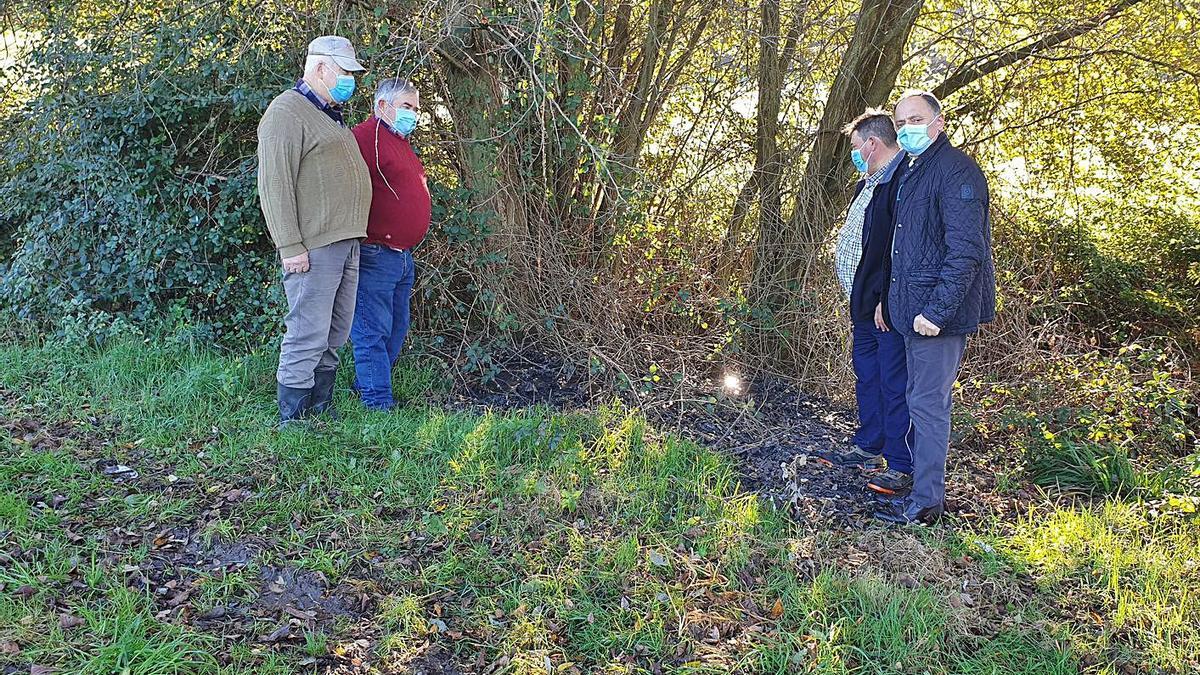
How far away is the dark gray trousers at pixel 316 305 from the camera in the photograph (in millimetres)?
4559

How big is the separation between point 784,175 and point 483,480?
317cm

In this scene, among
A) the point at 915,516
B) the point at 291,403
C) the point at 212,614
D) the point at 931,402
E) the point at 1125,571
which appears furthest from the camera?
the point at 291,403

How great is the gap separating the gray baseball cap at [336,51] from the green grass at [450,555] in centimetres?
188

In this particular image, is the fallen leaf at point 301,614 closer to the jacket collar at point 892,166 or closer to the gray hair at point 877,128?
the jacket collar at point 892,166

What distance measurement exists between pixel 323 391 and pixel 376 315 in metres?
0.52

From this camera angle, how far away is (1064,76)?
5.93 m

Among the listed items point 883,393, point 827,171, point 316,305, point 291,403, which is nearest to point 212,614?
point 291,403

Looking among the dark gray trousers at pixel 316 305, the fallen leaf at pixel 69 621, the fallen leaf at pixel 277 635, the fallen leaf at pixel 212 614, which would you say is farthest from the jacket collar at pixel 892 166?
the fallen leaf at pixel 69 621

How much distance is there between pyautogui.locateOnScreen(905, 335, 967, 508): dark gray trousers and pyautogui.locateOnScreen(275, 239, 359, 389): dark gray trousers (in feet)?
9.47

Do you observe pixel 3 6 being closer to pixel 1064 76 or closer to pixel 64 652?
pixel 64 652

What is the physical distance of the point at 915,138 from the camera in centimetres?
387

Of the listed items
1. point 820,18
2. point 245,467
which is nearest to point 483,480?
point 245,467

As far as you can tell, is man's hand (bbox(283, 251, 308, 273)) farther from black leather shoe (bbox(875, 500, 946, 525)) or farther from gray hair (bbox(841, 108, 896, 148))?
black leather shoe (bbox(875, 500, 946, 525))

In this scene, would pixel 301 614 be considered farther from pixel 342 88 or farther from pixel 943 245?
pixel 943 245
